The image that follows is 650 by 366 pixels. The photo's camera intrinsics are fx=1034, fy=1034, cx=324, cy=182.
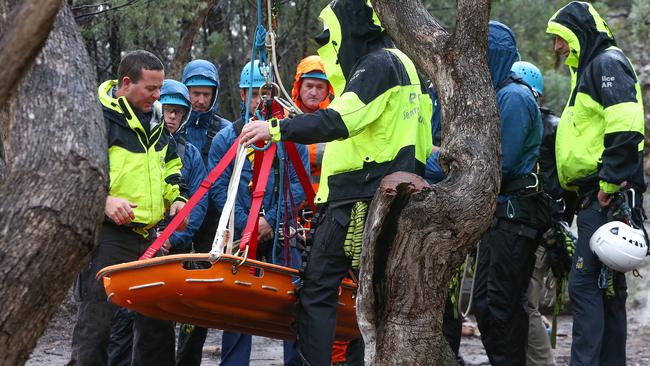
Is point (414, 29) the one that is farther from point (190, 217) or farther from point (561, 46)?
point (190, 217)

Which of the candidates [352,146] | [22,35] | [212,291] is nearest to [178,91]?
[352,146]

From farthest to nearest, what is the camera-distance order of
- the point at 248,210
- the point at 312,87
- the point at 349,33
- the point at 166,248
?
the point at 312,87
the point at 248,210
the point at 166,248
the point at 349,33

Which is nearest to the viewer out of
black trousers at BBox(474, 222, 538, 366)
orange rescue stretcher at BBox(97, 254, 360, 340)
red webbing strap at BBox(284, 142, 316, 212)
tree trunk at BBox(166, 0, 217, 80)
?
orange rescue stretcher at BBox(97, 254, 360, 340)

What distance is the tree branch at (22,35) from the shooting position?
3270mm

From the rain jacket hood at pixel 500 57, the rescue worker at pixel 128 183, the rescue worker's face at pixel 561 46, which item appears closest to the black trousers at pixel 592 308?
the rescue worker's face at pixel 561 46

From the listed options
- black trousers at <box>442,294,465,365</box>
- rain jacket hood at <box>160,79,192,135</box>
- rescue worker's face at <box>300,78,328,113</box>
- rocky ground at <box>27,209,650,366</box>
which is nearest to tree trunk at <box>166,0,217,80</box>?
rocky ground at <box>27,209,650,366</box>

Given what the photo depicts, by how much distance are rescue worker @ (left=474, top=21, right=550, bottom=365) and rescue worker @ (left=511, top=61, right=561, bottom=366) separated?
1.20ft

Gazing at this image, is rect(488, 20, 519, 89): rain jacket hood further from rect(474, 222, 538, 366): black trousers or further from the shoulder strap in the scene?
the shoulder strap

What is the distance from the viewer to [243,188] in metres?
7.21

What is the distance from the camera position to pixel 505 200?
279 inches

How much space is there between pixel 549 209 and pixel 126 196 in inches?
114

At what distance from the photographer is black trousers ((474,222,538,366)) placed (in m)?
7.00

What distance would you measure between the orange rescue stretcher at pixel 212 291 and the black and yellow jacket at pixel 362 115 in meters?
0.61

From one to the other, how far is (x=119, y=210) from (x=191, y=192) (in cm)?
155
